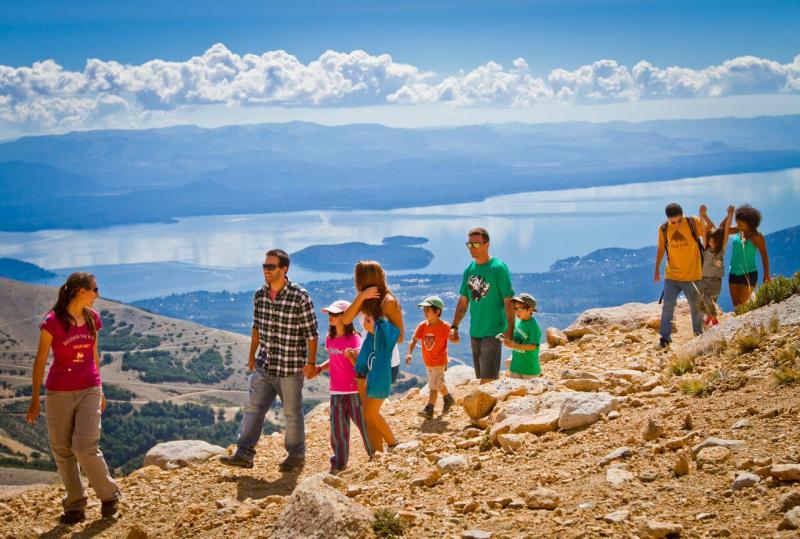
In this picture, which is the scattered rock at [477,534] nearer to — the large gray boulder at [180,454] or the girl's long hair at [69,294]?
the girl's long hair at [69,294]

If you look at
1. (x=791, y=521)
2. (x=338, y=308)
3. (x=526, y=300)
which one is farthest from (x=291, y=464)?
(x=791, y=521)

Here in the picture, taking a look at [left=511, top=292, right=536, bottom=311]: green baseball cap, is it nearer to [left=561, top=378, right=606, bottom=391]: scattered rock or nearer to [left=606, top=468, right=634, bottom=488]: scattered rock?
[left=561, top=378, right=606, bottom=391]: scattered rock

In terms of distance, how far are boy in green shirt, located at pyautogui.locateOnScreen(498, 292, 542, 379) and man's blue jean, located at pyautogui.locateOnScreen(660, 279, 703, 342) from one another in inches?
94.1

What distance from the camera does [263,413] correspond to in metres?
8.27

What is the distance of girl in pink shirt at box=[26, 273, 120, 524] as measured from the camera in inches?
266

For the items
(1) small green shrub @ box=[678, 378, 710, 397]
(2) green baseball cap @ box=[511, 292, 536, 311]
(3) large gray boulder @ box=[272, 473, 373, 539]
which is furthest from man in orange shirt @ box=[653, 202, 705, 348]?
(3) large gray boulder @ box=[272, 473, 373, 539]

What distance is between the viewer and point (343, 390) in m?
7.81

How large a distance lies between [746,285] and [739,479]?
289 inches

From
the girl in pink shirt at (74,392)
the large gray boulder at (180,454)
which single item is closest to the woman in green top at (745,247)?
the large gray boulder at (180,454)

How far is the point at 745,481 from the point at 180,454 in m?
6.14

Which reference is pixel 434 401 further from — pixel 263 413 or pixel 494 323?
pixel 263 413

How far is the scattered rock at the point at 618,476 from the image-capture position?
551cm

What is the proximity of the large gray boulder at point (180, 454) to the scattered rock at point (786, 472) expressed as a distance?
5.93 metres

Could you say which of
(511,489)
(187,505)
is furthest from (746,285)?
(187,505)
